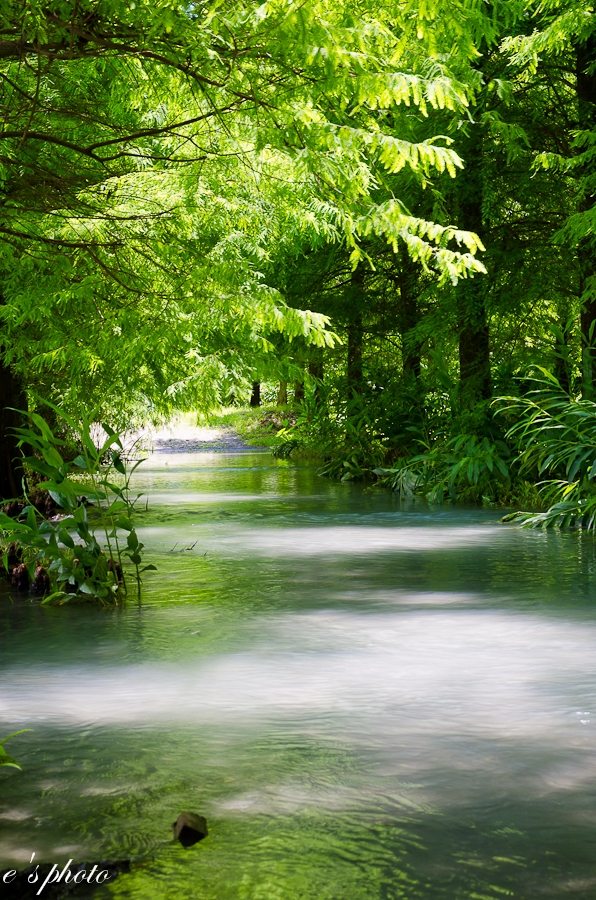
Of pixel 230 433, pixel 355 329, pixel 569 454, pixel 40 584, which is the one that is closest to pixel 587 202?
pixel 569 454

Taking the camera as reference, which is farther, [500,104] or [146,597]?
[500,104]

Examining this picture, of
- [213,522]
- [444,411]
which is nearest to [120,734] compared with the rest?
[213,522]

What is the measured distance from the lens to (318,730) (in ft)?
14.5

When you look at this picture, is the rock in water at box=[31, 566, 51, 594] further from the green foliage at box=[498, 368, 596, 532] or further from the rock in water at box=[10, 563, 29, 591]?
the green foliage at box=[498, 368, 596, 532]

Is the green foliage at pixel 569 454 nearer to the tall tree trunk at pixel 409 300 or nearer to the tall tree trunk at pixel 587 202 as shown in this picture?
the tall tree trunk at pixel 587 202

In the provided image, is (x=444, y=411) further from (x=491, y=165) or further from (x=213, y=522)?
(x=213, y=522)

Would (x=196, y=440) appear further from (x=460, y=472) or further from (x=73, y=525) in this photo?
(x=73, y=525)

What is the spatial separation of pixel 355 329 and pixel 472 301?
254 inches

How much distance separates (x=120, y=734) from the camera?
4402 millimetres

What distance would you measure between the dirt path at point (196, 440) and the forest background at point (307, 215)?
14578mm

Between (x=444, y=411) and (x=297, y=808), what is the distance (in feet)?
43.7

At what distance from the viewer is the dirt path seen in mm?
34094

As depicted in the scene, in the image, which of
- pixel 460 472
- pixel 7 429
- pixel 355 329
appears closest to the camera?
pixel 7 429

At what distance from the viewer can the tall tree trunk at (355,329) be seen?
1936cm
